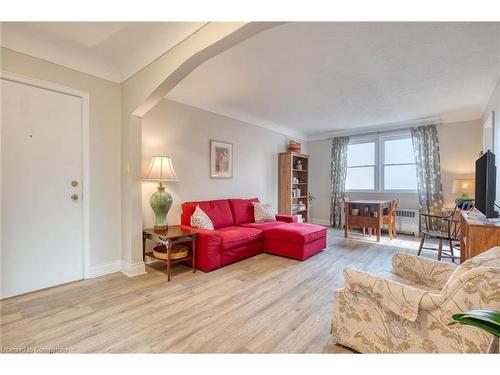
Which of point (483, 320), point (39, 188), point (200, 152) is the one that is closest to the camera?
point (483, 320)

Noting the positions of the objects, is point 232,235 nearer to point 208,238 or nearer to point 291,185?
point 208,238

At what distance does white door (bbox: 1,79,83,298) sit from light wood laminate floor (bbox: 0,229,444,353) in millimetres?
232

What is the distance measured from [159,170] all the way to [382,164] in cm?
504

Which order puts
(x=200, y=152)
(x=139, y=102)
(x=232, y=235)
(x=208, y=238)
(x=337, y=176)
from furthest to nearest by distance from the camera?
(x=337, y=176), (x=200, y=152), (x=232, y=235), (x=208, y=238), (x=139, y=102)

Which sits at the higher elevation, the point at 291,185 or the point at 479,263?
the point at 291,185

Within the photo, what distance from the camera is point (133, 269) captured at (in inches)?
115

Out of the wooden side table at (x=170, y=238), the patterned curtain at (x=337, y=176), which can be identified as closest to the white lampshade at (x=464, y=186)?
the patterned curtain at (x=337, y=176)

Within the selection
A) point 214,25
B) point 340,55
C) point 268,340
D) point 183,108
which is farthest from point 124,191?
point 340,55

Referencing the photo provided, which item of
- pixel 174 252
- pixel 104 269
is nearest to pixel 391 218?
pixel 174 252

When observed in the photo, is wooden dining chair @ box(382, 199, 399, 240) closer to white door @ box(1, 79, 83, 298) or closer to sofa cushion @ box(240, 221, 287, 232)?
sofa cushion @ box(240, 221, 287, 232)

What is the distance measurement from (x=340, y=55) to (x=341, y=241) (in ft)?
11.1

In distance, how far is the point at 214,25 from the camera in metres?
1.86

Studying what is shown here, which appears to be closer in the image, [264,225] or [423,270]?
[423,270]

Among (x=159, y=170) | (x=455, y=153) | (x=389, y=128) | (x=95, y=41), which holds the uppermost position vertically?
(x=95, y=41)
